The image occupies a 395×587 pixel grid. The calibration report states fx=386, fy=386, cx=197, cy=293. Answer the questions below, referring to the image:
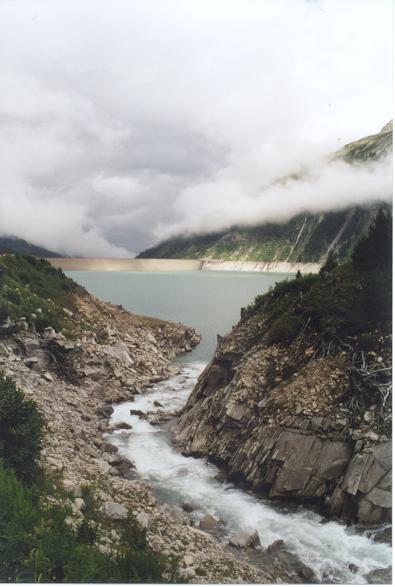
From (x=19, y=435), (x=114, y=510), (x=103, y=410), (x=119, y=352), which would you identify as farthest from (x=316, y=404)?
(x=119, y=352)

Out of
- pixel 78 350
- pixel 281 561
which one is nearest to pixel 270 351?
pixel 281 561

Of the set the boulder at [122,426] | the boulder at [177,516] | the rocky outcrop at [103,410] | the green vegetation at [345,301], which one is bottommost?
the boulder at [122,426]

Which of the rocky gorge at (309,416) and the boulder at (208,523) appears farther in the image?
the rocky gorge at (309,416)

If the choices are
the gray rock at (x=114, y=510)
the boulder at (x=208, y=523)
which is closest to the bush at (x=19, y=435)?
the gray rock at (x=114, y=510)

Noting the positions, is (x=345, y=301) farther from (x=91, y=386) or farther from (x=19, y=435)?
(x=91, y=386)

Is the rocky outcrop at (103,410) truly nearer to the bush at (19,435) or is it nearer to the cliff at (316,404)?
the bush at (19,435)

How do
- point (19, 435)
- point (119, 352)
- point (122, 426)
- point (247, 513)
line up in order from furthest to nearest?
1. point (119, 352)
2. point (122, 426)
3. point (247, 513)
4. point (19, 435)
